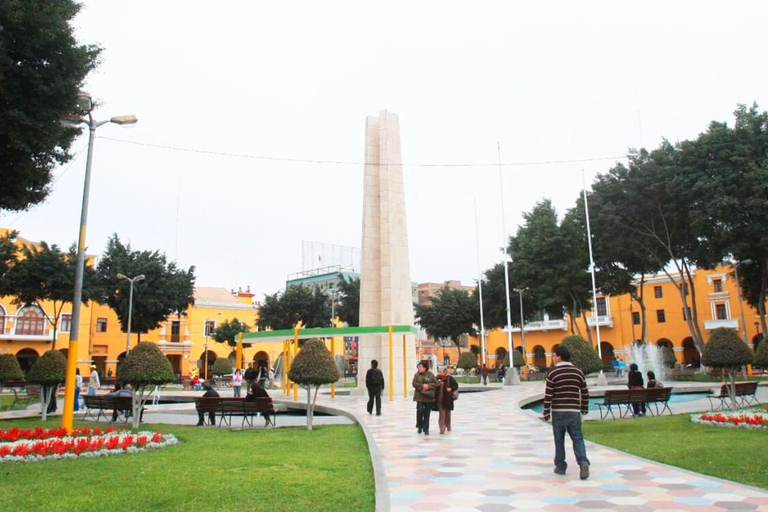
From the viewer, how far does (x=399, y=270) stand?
26266mm

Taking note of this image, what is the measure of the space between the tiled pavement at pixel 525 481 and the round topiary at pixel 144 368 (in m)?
5.44

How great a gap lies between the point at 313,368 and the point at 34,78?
799cm

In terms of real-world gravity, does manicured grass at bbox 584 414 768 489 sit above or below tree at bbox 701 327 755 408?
below

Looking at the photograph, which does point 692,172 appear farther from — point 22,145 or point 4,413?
point 4,413

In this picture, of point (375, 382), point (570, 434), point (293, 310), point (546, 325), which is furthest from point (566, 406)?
point (546, 325)

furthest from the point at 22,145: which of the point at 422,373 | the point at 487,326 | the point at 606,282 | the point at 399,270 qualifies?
the point at 487,326

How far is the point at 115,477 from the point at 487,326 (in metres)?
45.3

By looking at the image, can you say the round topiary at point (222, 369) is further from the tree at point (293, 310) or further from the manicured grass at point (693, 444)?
the manicured grass at point (693, 444)

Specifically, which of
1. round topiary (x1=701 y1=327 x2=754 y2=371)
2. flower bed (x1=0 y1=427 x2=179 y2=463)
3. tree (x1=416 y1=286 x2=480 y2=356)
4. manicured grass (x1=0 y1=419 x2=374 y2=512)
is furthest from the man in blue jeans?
tree (x1=416 y1=286 x2=480 y2=356)

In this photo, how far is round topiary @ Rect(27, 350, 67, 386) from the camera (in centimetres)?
1616

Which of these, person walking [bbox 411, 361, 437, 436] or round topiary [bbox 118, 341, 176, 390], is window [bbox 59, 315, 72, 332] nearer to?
round topiary [bbox 118, 341, 176, 390]

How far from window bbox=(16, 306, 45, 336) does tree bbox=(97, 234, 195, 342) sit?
9.63m

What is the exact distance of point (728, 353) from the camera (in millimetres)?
15156

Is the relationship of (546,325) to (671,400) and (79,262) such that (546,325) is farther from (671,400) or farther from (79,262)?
(79,262)
